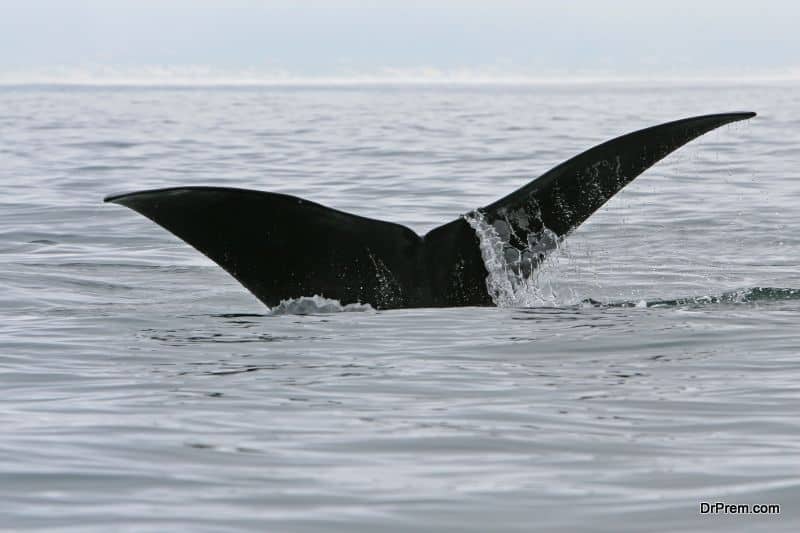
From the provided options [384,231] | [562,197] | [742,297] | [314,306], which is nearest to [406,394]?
[384,231]

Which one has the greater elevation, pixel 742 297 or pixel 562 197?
pixel 562 197

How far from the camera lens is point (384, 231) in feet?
24.9

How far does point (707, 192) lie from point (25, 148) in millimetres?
15292

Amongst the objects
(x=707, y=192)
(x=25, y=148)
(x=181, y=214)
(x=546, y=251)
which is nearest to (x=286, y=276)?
(x=181, y=214)

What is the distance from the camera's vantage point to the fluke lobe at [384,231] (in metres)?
7.17

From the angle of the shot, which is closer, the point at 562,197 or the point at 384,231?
the point at 562,197

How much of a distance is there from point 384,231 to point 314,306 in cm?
83

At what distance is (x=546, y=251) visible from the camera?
7.54 meters

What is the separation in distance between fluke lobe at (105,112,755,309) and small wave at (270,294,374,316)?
75mm

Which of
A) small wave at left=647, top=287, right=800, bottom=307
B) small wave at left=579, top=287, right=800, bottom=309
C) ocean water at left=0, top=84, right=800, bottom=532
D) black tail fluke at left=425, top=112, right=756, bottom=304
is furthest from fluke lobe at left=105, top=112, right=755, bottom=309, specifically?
small wave at left=647, top=287, right=800, bottom=307

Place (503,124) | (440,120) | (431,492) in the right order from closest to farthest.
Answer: (431,492) → (503,124) → (440,120)

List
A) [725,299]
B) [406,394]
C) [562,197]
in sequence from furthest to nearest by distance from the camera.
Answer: [725,299], [562,197], [406,394]

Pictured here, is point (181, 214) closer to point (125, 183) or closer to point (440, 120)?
point (125, 183)

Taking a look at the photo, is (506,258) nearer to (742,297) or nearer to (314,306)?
(314,306)
